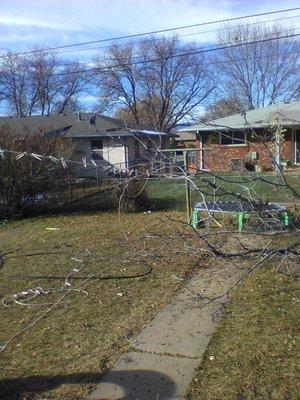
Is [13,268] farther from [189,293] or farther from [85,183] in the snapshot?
[85,183]

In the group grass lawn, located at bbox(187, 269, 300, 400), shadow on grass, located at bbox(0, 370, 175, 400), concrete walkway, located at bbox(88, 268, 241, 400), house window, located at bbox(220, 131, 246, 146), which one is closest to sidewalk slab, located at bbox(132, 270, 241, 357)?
concrete walkway, located at bbox(88, 268, 241, 400)

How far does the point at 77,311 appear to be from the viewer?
Result: 5168 mm

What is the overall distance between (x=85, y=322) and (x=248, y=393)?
1.95m

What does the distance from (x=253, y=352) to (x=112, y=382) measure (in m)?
1.16

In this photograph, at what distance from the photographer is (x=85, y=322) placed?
4.85m

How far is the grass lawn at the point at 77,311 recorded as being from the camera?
149 inches

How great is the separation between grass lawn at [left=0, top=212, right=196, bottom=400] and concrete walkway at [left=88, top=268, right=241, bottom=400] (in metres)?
0.13

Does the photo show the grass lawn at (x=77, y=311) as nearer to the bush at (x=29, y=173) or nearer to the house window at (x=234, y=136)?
the house window at (x=234, y=136)

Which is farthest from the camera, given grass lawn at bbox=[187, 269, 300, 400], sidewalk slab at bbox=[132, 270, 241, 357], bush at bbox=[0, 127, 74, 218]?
bush at bbox=[0, 127, 74, 218]

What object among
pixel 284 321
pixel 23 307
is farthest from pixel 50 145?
pixel 284 321

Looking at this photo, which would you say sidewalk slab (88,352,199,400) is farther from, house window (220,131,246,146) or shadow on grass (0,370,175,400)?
house window (220,131,246,146)

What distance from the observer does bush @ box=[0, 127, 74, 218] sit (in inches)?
476

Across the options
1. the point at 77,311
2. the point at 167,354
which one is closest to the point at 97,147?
the point at 77,311

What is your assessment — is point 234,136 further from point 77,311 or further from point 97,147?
point 77,311
